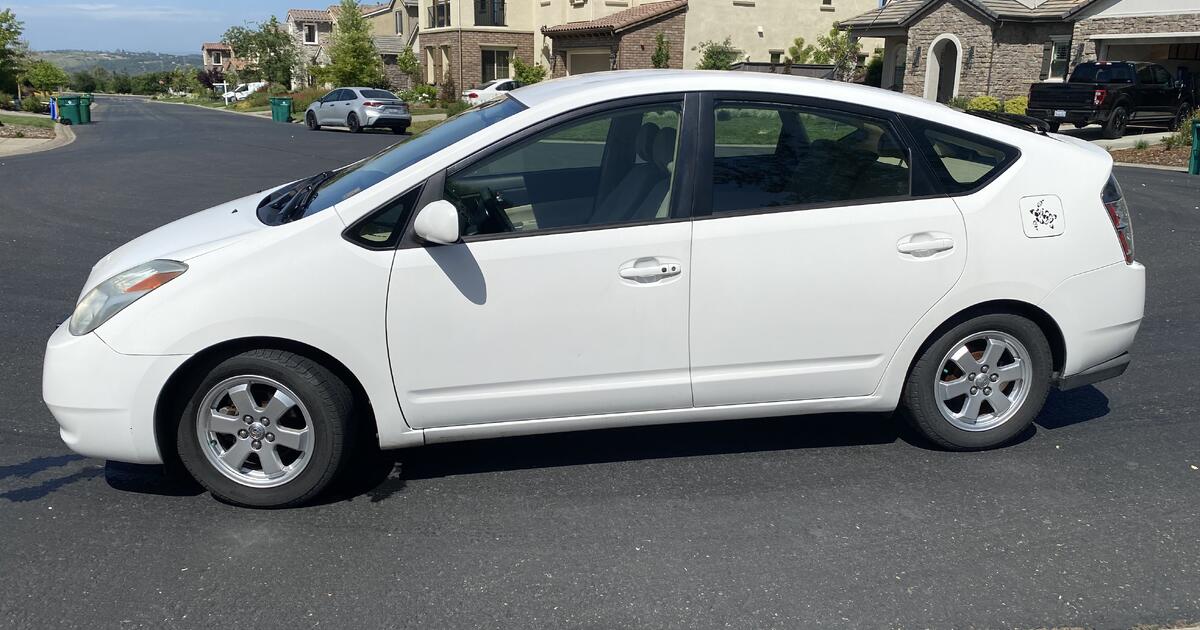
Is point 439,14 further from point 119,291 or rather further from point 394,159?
point 119,291

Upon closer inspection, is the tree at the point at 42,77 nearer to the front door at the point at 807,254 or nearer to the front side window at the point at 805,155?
the front side window at the point at 805,155

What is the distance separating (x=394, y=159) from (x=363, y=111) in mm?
28761

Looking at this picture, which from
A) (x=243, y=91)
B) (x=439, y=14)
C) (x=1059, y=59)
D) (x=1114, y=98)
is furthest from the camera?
(x=243, y=91)

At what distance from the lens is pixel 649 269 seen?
4.17 m

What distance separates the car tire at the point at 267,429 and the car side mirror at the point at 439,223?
0.73 m

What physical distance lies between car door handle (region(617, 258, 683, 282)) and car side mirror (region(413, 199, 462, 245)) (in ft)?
2.35

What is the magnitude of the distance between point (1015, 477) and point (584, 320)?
2112 millimetres

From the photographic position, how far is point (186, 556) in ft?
Answer: 12.6

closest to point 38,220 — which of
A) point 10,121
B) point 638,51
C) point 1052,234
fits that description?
point 1052,234

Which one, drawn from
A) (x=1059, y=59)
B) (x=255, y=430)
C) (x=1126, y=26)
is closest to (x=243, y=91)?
(x=1059, y=59)

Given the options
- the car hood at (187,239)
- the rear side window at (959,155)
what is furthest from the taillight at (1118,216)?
the car hood at (187,239)

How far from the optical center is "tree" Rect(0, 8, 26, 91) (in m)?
45.2

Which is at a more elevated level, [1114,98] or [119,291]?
[1114,98]

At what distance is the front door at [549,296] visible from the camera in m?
4.09
